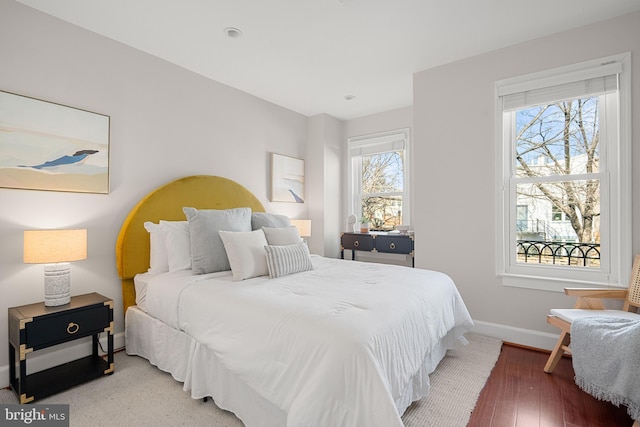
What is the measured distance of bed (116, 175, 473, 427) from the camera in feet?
4.19

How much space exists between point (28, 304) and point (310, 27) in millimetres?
2929

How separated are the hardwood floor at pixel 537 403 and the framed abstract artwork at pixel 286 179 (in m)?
2.99

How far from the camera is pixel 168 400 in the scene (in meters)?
1.95

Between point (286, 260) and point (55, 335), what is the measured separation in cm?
155

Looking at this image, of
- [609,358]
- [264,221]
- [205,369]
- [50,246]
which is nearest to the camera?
[609,358]

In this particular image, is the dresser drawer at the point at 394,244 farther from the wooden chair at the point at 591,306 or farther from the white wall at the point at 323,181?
the wooden chair at the point at 591,306

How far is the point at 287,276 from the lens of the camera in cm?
236

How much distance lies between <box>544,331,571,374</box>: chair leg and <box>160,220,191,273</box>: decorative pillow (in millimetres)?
2852

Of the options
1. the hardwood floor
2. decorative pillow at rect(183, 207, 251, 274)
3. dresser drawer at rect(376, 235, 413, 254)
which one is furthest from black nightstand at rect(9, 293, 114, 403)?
dresser drawer at rect(376, 235, 413, 254)

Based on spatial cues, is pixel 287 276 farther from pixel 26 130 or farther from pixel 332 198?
pixel 332 198

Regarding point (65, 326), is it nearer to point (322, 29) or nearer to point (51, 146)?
point (51, 146)

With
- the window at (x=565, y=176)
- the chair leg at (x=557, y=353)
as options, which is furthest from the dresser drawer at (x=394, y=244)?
the chair leg at (x=557, y=353)

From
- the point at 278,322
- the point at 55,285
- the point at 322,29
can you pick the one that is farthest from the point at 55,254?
the point at 322,29

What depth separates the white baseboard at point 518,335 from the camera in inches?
105
